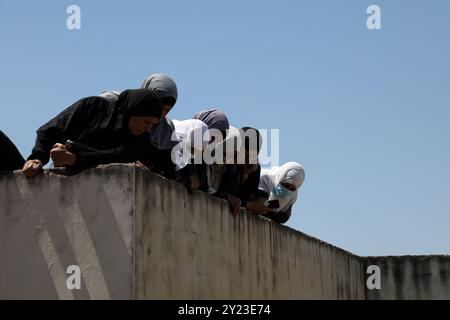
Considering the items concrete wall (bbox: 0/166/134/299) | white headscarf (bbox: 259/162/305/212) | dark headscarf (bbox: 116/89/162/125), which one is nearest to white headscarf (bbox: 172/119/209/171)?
dark headscarf (bbox: 116/89/162/125)

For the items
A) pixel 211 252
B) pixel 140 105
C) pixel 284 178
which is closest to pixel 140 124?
pixel 140 105

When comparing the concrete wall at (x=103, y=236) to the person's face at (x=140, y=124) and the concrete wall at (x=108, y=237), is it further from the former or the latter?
the person's face at (x=140, y=124)

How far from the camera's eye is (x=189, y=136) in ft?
21.7

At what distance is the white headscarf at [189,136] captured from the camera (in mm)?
6551

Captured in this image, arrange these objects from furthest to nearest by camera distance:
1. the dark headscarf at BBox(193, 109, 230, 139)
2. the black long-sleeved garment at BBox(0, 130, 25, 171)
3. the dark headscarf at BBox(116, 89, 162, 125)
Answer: the dark headscarf at BBox(193, 109, 230, 139), the black long-sleeved garment at BBox(0, 130, 25, 171), the dark headscarf at BBox(116, 89, 162, 125)

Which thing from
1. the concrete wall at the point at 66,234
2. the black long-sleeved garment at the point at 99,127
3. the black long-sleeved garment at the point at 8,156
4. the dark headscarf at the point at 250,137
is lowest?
the concrete wall at the point at 66,234

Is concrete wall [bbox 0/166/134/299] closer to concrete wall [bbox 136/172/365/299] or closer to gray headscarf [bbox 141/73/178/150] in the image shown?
concrete wall [bbox 136/172/365/299]

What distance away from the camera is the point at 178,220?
602cm

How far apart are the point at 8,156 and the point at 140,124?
92 centimetres

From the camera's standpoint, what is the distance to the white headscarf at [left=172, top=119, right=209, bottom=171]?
21.5ft

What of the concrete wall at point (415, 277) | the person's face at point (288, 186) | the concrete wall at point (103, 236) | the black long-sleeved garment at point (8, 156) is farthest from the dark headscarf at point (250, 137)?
the concrete wall at point (415, 277)

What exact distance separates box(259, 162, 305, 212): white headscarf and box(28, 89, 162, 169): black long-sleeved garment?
392 cm

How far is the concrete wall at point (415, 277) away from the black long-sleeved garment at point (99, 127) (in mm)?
6343
